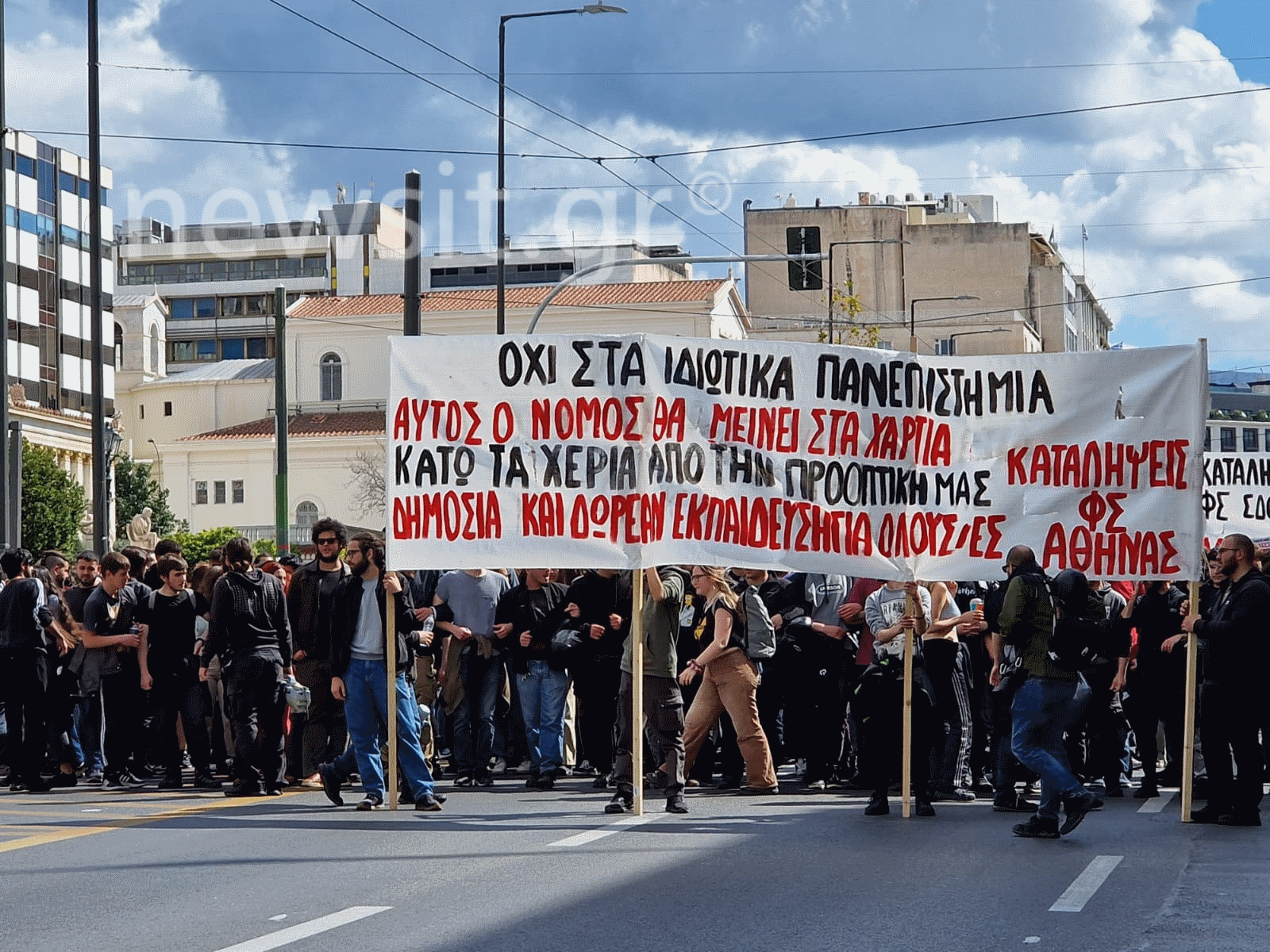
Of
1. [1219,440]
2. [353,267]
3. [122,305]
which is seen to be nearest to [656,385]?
[122,305]

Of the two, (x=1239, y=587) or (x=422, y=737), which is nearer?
(x=1239, y=587)

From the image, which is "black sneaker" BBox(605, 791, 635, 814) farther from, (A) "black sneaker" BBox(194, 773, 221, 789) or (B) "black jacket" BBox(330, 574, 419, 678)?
(A) "black sneaker" BBox(194, 773, 221, 789)

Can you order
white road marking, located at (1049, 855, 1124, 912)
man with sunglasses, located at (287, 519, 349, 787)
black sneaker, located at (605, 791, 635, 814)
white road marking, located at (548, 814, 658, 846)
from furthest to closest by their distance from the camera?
man with sunglasses, located at (287, 519, 349, 787), black sneaker, located at (605, 791, 635, 814), white road marking, located at (548, 814, 658, 846), white road marking, located at (1049, 855, 1124, 912)

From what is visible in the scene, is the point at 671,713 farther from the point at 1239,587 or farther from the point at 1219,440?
the point at 1219,440

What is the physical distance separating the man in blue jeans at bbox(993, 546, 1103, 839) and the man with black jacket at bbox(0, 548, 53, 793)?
7.30m

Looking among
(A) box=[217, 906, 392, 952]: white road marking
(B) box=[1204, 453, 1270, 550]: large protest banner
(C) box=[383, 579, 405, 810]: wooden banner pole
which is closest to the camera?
(A) box=[217, 906, 392, 952]: white road marking

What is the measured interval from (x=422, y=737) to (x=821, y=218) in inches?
2784

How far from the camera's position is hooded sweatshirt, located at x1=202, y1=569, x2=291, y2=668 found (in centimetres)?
1335

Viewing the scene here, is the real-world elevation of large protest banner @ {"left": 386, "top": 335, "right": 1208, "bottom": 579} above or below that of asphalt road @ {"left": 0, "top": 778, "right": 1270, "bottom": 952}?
above

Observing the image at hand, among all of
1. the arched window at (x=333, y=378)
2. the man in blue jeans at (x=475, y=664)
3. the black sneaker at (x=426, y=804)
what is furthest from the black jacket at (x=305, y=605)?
the arched window at (x=333, y=378)

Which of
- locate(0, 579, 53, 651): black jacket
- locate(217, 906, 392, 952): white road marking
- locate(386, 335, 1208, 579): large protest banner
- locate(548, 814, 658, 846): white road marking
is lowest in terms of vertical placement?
locate(548, 814, 658, 846): white road marking

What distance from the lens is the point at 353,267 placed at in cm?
12212

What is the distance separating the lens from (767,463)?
12031mm

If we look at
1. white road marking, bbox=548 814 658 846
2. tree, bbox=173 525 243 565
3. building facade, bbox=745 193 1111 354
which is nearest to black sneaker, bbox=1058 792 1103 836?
white road marking, bbox=548 814 658 846
